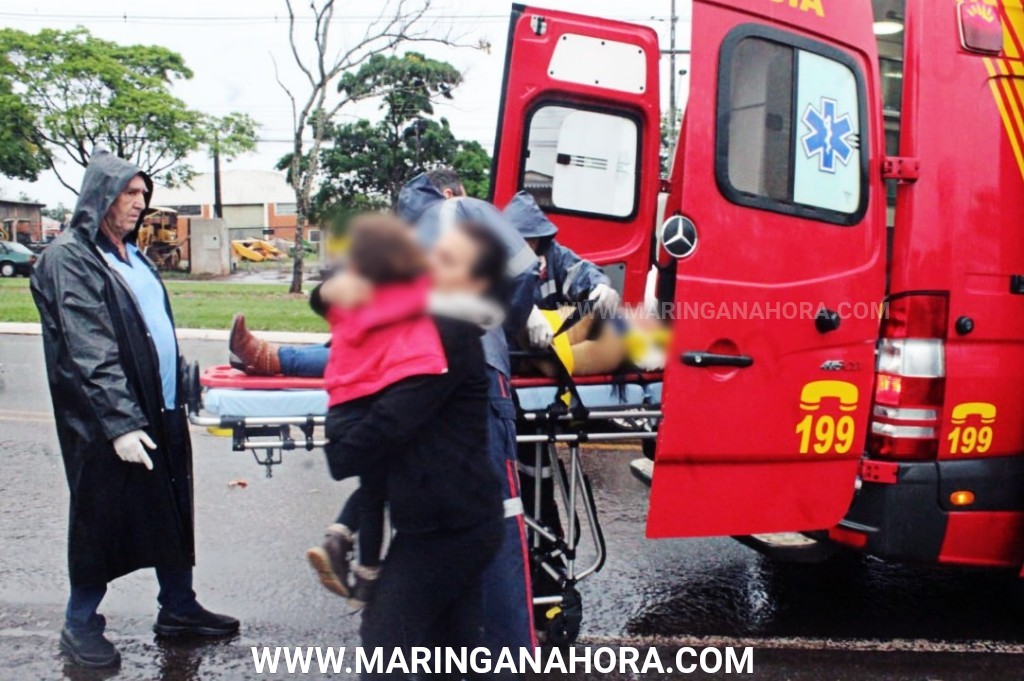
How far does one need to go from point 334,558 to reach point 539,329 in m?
1.12

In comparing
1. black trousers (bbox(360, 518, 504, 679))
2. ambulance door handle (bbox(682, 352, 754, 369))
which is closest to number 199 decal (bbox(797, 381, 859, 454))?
ambulance door handle (bbox(682, 352, 754, 369))

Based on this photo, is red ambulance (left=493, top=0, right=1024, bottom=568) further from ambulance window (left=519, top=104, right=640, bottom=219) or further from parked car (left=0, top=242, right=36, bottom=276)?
parked car (left=0, top=242, right=36, bottom=276)

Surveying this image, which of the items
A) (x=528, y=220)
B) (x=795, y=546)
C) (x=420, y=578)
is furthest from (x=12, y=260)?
(x=420, y=578)

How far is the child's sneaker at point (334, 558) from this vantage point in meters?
2.30

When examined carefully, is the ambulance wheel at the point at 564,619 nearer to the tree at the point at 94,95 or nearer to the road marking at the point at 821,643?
the road marking at the point at 821,643

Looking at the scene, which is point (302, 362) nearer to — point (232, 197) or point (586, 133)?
point (586, 133)

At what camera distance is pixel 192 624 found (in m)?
3.60

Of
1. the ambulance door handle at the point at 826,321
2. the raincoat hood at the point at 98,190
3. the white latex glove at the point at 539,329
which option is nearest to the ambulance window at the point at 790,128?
the ambulance door handle at the point at 826,321

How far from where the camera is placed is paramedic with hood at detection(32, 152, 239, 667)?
313 centimetres

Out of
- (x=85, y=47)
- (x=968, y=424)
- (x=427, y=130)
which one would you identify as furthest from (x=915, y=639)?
(x=85, y=47)

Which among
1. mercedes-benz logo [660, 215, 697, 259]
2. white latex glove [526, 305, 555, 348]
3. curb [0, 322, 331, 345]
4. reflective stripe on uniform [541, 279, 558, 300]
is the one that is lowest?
curb [0, 322, 331, 345]

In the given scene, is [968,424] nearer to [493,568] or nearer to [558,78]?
[493,568]

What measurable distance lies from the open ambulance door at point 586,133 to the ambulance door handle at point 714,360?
1501 millimetres

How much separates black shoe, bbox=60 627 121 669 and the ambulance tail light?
9.59 ft
